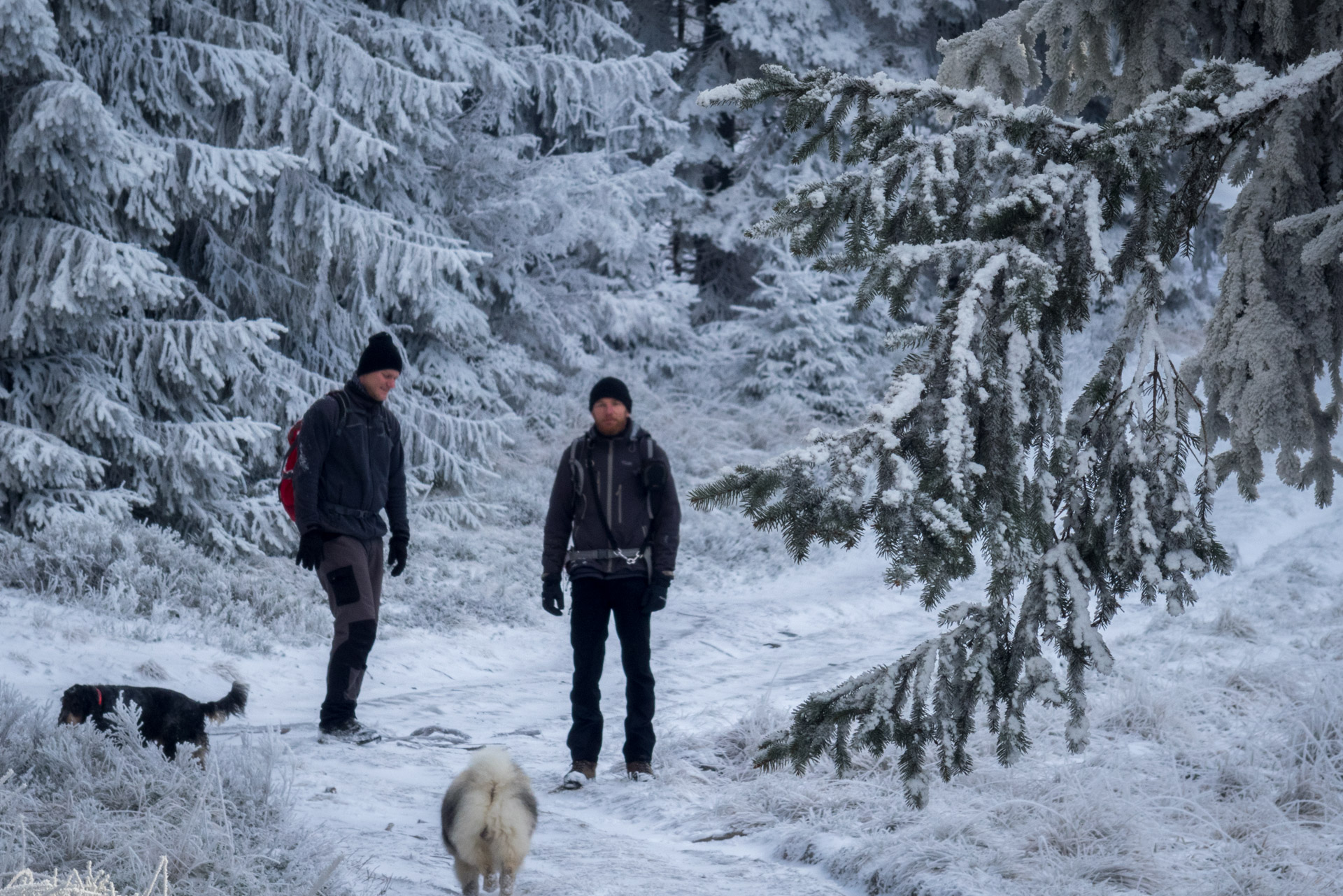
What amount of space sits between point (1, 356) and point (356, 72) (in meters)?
4.66

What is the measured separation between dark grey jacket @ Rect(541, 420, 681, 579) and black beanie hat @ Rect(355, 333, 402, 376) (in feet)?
4.08

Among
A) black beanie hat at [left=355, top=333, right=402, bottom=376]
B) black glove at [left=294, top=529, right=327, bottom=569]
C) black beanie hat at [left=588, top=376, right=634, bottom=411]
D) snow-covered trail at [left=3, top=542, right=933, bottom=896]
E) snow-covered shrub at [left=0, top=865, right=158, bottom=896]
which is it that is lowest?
snow-covered trail at [left=3, top=542, right=933, bottom=896]

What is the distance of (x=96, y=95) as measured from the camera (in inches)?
321

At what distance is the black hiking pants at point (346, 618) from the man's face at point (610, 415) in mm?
1629

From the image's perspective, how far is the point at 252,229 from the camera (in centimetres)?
1088

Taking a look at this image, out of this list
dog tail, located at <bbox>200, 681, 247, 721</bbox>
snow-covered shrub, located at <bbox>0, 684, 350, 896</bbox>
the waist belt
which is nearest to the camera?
snow-covered shrub, located at <bbox>0, 684, 350, 896</bbox>

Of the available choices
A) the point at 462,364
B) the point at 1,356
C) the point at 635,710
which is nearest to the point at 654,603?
the point at 635,710

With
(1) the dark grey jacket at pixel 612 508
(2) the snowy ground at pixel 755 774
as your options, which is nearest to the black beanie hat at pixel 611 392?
(1) the dark grey jacket at pixel 612 508

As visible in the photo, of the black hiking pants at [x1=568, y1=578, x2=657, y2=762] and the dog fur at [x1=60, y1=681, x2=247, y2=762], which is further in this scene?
the black hiking pants at [x1=568, y1=578, x2=657, y2=762]

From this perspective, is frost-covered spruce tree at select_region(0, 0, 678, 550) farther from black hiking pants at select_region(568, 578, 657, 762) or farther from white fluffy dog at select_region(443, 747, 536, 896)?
white fluffy dog at select_region(443, 747, 536, 896)

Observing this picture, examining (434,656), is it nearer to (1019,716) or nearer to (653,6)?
(1019,716)

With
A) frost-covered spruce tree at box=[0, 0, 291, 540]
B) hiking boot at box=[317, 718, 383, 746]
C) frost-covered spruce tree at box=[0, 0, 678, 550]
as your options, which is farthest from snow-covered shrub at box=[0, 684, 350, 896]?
frost-covered spruce tree at box=[0, 0, 678, 550]

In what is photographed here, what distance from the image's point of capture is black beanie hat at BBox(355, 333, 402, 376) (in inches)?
242

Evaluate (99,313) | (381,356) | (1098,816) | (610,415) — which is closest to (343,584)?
(381,356)
